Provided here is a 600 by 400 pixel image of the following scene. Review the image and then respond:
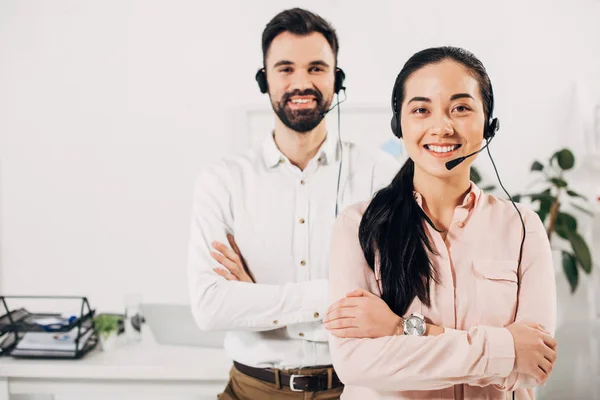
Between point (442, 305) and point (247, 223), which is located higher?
point (247, 223)

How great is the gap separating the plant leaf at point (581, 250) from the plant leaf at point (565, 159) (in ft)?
0.95

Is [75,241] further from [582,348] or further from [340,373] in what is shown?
[582,348]

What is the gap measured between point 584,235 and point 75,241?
2491 millimetres

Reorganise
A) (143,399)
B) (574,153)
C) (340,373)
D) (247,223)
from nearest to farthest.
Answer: (340,373)
(247,223)
(143,399)
(574,153)

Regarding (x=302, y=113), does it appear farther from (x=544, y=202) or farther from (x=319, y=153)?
(x=544, y=202)

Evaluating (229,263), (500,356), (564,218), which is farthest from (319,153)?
(564,218)

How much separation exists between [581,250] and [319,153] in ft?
4.68

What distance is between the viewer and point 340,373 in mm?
1308

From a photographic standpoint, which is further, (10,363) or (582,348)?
(582,348)

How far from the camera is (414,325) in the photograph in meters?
1.28

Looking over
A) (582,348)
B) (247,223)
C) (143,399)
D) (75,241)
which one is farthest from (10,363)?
(582,348)

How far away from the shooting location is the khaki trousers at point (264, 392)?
1.76 meters

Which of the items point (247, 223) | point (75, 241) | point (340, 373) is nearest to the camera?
point (340, 373)

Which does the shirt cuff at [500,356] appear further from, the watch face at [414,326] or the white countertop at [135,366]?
the white countertop at [135,366]
